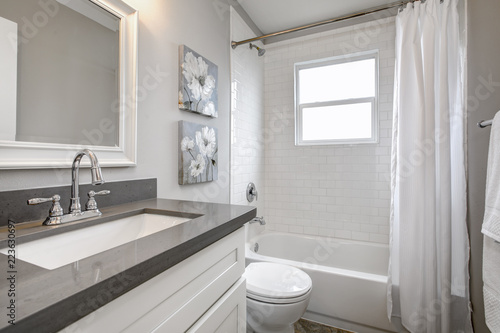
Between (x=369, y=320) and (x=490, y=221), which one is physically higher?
(x=490, y=221)

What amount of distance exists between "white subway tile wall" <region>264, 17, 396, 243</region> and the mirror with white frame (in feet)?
4.53

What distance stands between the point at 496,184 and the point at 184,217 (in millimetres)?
1395

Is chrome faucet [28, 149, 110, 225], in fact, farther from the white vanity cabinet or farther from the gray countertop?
the white vanity cabinet

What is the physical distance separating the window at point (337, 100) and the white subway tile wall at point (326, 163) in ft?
0.26

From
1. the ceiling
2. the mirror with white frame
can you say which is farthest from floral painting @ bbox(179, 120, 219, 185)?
the ceiling

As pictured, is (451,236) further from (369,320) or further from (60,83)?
(60,83)

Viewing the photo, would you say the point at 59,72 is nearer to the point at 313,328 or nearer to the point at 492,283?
the point at 492,283

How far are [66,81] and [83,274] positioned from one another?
84 centimetres

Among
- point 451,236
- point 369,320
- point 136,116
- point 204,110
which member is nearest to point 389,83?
point 451,236

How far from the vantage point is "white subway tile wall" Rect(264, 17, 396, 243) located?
237 cm

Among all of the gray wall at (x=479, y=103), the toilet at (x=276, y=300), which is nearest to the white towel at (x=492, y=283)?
the gray wall at (x=479, y=103)

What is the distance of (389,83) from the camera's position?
2.35 m

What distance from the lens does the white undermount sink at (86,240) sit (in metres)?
0.66

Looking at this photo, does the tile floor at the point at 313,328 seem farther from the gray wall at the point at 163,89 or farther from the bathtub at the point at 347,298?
the gray wall at the point at 163,89
